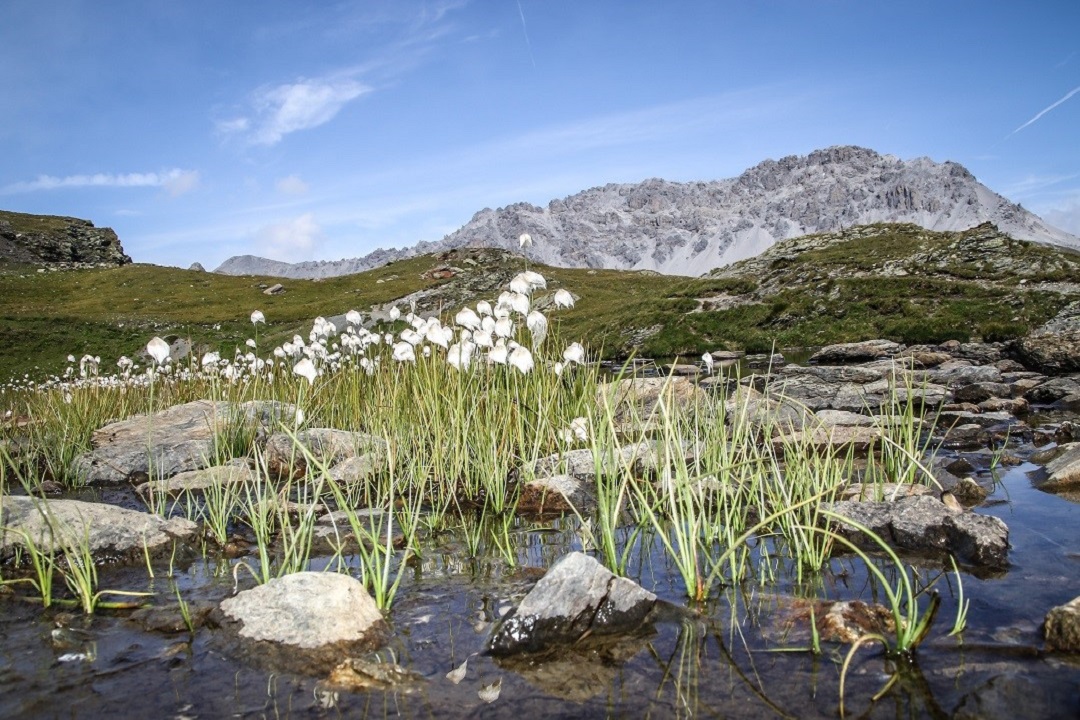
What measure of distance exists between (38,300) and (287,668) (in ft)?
261

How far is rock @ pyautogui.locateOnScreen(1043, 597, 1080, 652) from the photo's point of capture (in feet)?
10.9

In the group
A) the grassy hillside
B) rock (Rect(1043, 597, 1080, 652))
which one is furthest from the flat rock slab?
the grassy hillside

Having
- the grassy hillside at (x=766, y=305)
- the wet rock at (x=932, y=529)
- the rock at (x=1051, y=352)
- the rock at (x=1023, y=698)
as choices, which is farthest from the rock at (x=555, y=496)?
the rock at (x=1051, y=352)

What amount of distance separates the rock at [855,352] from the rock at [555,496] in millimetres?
19283

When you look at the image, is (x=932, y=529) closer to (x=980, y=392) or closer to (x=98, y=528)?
(x=98, y=528)

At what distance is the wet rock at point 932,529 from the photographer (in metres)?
4.68

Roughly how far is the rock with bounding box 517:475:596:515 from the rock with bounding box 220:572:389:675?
2.84 m

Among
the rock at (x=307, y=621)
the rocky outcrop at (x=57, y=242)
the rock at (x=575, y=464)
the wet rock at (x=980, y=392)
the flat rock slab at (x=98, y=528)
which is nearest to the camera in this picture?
the rock at (x=307, y=621)

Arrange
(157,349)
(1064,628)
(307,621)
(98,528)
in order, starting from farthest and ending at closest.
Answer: (157,349)
(98,528)
(307,621)
(1064,628)

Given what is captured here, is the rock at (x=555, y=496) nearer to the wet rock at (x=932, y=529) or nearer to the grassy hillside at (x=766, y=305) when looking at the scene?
the wet rock at (x=932, y=529)

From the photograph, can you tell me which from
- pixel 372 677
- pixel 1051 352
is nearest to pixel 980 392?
pixel 1051 352

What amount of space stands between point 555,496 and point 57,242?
109 m

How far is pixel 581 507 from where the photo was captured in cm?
654

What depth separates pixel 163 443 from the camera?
9.62 m
